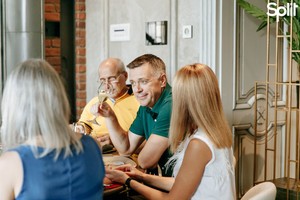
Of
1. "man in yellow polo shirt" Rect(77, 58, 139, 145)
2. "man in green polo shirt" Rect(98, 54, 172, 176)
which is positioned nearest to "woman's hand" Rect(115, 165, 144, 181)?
"man in green polo shirt" Rect(98, 54, 172, 176)

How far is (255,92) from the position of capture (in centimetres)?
414

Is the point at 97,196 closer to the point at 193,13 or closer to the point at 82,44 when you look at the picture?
the point at 193,13

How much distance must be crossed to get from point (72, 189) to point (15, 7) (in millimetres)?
2997

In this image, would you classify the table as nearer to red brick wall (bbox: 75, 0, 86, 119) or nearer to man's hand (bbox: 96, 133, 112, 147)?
man's hand (bbox: 96, 133, 112, 147)

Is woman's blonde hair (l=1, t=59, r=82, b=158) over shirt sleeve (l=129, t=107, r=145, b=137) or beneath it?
over

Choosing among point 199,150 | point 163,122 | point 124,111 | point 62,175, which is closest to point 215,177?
point 199,150

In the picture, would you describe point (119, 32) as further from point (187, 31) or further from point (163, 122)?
point (163, 122)

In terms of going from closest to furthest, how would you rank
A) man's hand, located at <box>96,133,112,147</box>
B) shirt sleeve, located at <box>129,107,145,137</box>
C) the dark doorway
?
shirt sleeve, located at <box>129,107,145,137</box>
man's hand, located at <box>96,133,112,147</box>
the dark doorway

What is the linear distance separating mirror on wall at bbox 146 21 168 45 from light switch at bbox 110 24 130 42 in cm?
27

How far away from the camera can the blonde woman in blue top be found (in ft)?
5.28

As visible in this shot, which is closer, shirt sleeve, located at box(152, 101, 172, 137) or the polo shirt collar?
shirt sleeve, located at box(152, 101, 172, 137)

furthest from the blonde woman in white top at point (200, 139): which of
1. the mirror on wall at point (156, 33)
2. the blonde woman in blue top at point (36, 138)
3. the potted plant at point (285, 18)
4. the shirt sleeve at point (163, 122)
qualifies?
the mirror on wall at point (156, 33)

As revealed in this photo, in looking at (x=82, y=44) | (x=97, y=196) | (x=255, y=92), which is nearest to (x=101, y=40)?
(x=82, y=44)

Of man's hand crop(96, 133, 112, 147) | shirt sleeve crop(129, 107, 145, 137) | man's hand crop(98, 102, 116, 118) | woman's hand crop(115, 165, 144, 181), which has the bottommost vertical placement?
woman's hand crop(115, 165, 144, 181)
